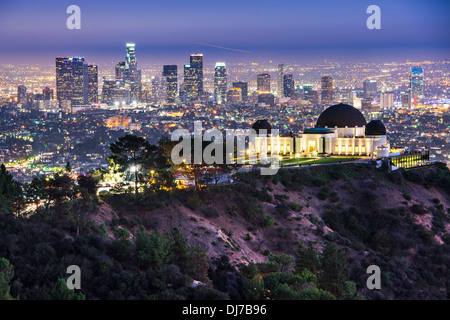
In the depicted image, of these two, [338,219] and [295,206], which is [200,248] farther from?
[338,219]

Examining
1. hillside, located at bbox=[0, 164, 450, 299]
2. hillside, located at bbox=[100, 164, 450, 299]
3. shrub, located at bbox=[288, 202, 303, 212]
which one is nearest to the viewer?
hillside, located at bbox=[0, 164, 450, 299]

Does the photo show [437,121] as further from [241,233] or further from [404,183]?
[241,233]

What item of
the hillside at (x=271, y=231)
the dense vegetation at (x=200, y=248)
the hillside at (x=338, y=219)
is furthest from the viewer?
the hillside at (x=338, y=219)

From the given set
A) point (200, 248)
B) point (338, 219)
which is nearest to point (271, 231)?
point (338, 219)

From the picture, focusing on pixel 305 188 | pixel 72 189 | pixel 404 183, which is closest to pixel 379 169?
→ pixel 404 183

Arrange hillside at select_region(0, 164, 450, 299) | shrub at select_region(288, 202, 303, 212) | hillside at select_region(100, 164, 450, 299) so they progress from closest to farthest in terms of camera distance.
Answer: hillside at select_region(0, 164, 450, 299), hillside at select_region(100, 164, 450, 299), shrub at select_region(288, 202, 303, 212)

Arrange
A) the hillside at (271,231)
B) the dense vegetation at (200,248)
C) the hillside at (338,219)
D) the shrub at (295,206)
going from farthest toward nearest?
the shrub at (295,206), the hillside at (338,219), the hillside at (271,231), the dense vegetation at (200,248)

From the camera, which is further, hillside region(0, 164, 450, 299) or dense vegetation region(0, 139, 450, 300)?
hillside region(0, 164, 450, 299)

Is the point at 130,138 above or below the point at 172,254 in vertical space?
above
